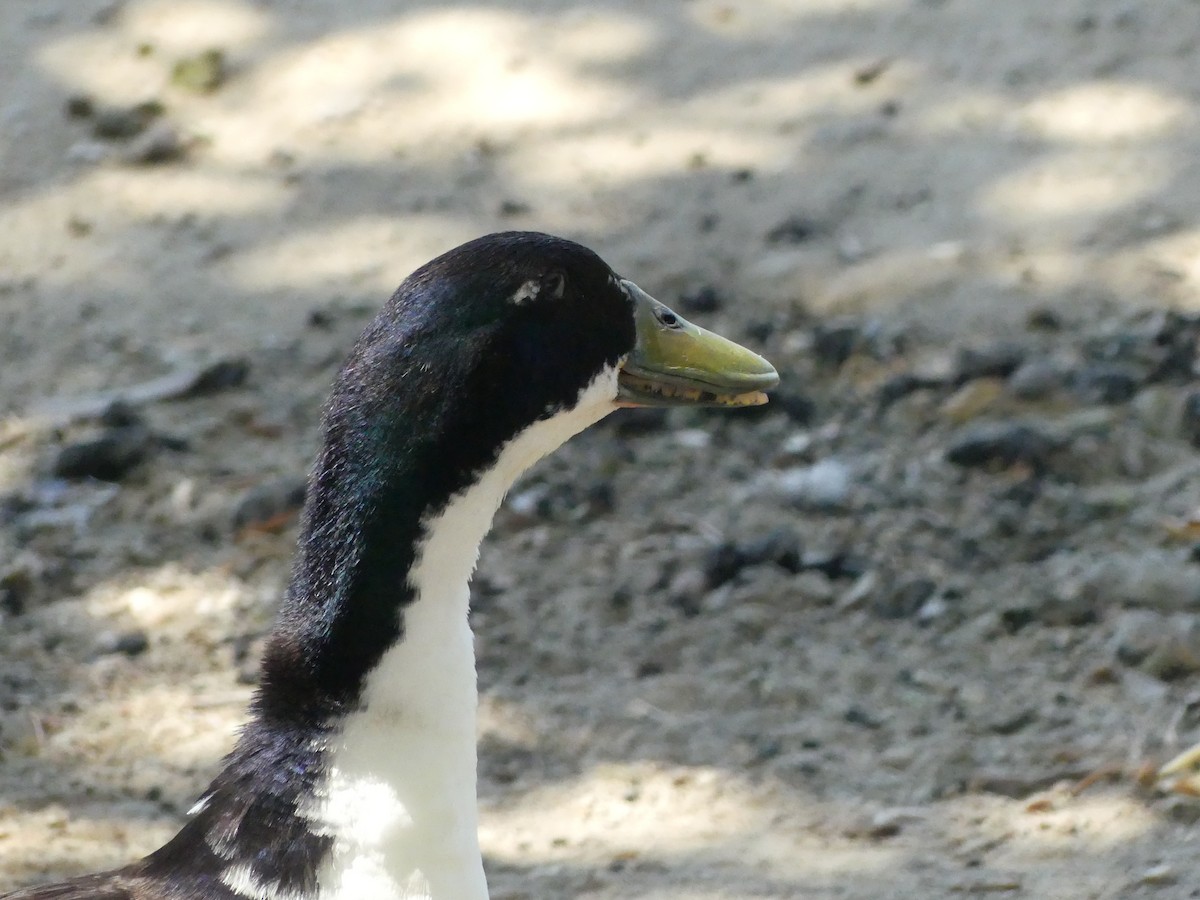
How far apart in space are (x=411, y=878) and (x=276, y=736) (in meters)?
0.25

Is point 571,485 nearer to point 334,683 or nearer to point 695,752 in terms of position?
point 695,752

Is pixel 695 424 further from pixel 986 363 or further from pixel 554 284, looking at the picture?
pixel 554 284

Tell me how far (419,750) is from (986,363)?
2529 mm

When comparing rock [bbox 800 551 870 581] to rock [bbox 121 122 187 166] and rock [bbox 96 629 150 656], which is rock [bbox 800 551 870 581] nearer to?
rock [bbox 96 629 150 656]

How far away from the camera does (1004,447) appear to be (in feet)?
13.5

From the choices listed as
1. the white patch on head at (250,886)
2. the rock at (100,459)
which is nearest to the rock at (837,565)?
the rock at (100,459)

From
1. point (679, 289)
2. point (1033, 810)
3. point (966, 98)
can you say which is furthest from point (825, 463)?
point (966, 98)

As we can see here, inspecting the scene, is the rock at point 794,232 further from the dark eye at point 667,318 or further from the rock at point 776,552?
the dark eye at point 667,318

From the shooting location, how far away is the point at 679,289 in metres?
4.90

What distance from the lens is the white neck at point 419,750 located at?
222 centimetres

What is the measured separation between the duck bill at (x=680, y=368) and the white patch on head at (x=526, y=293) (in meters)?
0.24

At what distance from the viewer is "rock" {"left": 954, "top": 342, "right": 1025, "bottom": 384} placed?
4402mm

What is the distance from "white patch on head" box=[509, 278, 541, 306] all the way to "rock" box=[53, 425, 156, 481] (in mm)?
2311

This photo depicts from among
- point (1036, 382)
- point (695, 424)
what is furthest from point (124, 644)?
point (1036, 382)
